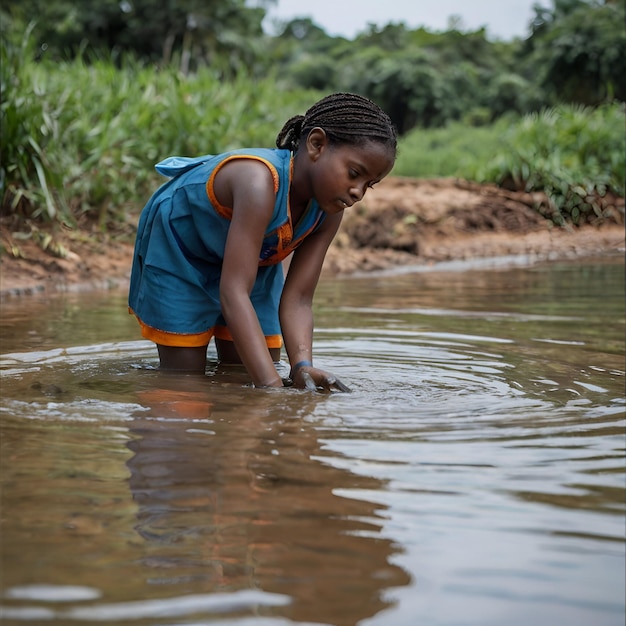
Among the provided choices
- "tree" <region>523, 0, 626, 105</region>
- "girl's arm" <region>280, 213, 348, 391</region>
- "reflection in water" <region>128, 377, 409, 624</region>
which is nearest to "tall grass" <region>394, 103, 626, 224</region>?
"girl's arm" <region>280, 213, 348, 391</region>

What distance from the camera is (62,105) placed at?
7.21 meters

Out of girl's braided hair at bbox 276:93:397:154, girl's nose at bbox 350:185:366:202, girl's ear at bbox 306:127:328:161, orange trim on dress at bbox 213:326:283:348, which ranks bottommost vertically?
orange trim on dress at bbox 213:326:283:348

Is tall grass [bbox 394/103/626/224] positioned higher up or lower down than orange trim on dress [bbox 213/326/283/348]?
higher up

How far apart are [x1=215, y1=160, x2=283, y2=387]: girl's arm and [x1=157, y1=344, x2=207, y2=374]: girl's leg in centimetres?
49

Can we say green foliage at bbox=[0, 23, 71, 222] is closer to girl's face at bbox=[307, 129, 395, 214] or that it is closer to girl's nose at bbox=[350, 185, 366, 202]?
girl's face at bbox=[307, 129, 395, 214]

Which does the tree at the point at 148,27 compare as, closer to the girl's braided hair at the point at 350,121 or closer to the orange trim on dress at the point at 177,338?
the orange trim on dress at the point at 177,338

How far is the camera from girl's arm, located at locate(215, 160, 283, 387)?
2.95m

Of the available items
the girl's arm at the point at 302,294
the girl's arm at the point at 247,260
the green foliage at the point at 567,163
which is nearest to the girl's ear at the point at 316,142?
the girl's arm at the point at 247,260

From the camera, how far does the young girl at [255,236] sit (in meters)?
2.94

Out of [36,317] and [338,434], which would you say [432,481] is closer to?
[338,434]

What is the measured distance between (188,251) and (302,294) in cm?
42

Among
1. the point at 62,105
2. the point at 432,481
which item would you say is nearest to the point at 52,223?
the point at 62,105

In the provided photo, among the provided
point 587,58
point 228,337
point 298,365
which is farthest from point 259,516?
point 587,58

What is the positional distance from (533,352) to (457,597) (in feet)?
8.39
